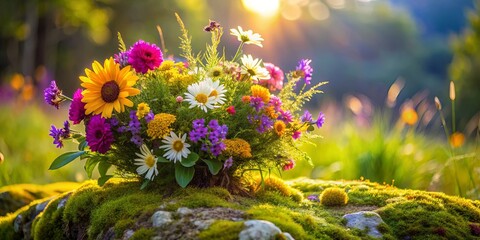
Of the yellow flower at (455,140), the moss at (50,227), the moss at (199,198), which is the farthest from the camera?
the yellow flower at (455,140)

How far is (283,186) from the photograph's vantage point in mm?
3787

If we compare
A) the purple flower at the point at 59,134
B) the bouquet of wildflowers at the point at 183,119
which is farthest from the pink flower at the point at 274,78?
the purple flower at the point at 59,134

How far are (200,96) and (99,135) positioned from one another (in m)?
0.65

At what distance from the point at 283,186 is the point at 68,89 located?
20.9 metres

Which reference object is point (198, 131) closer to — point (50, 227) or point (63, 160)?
point (63, 160)

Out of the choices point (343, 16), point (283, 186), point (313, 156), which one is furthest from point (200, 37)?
point (343, 16)

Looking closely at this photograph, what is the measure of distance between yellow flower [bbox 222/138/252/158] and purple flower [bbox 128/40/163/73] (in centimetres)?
66

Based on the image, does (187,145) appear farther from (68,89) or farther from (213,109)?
(68,89)

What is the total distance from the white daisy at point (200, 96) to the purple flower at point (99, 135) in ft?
1.66

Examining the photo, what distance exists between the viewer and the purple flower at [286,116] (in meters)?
3.44

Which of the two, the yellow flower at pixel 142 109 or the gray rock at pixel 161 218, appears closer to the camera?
the gray rock at pixel 161 218

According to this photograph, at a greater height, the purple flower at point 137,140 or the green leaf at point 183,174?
the purple flower at point 137,140

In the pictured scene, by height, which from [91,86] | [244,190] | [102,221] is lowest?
[102,221]

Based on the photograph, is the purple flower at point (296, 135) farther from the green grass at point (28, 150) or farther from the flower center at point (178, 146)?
the green grass at point (28, 150)
